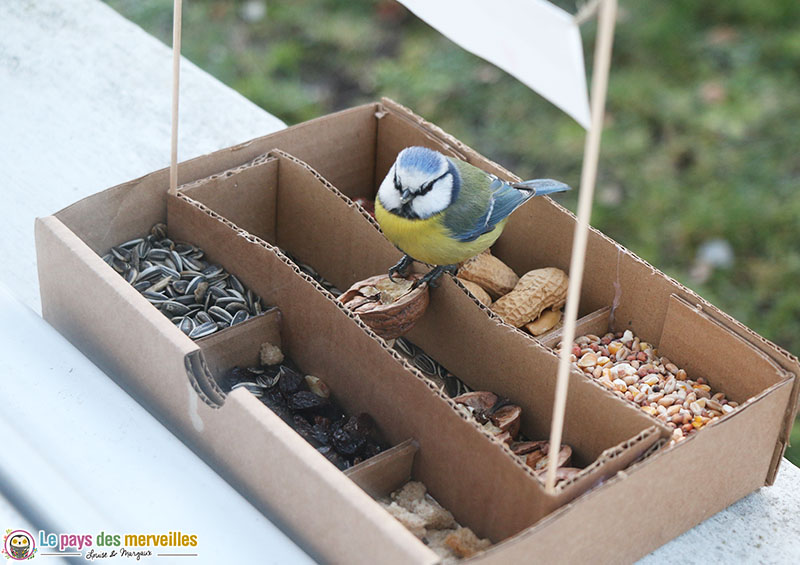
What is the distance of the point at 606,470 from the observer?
1286 millimetres

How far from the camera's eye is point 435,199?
1737 mm

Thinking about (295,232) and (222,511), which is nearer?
(222,511)

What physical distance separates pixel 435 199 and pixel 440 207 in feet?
0.05

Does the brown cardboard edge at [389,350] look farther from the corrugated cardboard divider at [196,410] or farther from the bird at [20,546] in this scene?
the bird at [20,546]

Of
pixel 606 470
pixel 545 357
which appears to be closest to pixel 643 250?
pixel 545 357

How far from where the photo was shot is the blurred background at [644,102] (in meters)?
2.79

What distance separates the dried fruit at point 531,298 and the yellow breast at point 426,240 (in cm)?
10

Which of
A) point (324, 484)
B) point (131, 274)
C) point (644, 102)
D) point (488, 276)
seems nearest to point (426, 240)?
point (488, 276)

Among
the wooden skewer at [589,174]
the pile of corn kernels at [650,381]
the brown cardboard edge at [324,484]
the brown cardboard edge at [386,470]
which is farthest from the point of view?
the pile of corn kernels at [650,381]

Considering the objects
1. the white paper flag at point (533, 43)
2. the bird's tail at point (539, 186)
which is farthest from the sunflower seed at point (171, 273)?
the white paper flag at point (533, 43)

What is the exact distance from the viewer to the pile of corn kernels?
1.55 meters

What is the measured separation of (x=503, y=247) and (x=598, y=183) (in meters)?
1.17

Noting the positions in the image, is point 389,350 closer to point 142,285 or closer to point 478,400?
point 478,400

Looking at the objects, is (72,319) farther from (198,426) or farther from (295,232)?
(295,232)
